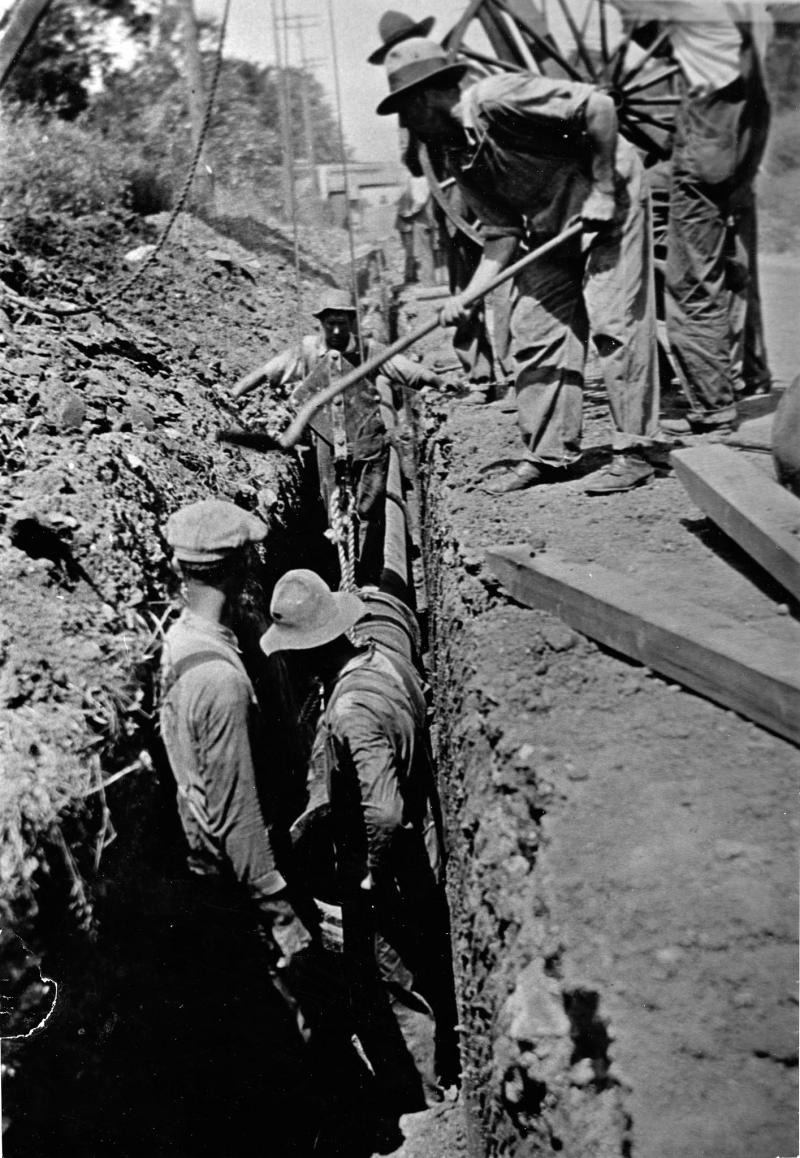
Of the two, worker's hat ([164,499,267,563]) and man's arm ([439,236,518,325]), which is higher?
man's arm ([439,236,518,325])

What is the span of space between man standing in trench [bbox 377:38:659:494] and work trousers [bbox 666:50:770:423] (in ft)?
3.11

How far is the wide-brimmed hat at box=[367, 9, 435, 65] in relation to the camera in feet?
16.2

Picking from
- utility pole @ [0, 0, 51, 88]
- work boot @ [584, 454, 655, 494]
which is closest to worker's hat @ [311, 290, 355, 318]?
work boot @ [584, 454, 655, 494]

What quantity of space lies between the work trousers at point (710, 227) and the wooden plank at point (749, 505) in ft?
6.01

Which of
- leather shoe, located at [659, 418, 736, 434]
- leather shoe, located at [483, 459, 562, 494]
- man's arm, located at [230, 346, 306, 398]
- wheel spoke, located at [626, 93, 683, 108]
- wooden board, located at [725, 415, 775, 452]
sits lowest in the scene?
leather shoe, located at [483, 459, 562, 494]

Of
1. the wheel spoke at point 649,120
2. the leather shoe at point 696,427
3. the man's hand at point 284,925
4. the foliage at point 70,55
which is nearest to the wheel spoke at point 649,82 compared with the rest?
the wheel spoke at point 649,120

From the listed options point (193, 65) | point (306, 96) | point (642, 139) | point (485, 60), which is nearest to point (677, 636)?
point (642, 139)

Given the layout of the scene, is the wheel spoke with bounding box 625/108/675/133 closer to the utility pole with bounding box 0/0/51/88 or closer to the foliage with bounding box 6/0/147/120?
the utility pole with bounding box 0/0/51/88

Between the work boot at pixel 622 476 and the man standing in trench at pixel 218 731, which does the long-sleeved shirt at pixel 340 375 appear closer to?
the work boot at pixel 622 476

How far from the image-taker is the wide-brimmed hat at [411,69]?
13.8 feet

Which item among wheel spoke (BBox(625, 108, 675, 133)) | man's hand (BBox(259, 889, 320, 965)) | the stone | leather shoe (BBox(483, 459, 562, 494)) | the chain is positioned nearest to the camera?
the stone

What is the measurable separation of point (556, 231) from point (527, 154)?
1.20 feet

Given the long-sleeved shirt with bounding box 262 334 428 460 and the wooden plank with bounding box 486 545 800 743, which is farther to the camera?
the long-sleeved shirt with bounding box 262 334 428 460

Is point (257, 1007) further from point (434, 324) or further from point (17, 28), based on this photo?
point (17, 28)
